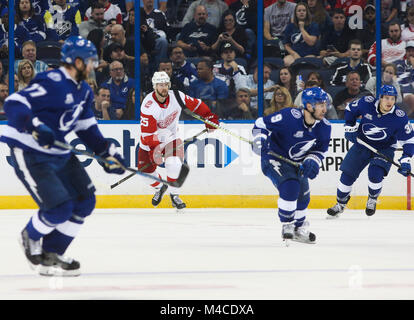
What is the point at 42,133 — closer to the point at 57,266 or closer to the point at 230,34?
the point at 57,266

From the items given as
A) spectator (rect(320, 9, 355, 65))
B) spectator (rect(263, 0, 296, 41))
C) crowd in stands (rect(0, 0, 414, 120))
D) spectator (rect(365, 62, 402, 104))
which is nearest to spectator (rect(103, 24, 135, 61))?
crowd in stands (rect(0, 0, 414, 120))

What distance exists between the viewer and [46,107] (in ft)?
17.0

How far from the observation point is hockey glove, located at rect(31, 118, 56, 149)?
5.00 m

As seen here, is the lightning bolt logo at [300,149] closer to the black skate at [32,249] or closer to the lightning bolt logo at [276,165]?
the lightning bolt logo at [276,165]

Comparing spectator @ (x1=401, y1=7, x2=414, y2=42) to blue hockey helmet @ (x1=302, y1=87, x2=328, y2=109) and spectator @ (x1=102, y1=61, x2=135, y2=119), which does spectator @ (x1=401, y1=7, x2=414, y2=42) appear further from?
blue hockey helmet @ (x1=302, y1=87, x2=328, y2=109)

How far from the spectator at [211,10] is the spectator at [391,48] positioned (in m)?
1.58

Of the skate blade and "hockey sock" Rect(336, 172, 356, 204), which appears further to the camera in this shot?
"hockey sock" Rect(336, 172, 356, 204)

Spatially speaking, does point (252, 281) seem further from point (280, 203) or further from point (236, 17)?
point (236, 17)

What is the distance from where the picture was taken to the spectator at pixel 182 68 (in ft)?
35.1

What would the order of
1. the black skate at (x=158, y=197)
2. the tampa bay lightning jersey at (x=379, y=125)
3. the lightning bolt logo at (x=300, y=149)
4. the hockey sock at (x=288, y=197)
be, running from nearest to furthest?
the hockey sock at (x=288, y=197) → the lightning bolt logo at (x=300, y=149) → the tampa bay lightning jersey at (x=379, y=125) → the black skate at (x=158, y=197)

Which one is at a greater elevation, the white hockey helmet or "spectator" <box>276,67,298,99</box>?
the white hockey helmet

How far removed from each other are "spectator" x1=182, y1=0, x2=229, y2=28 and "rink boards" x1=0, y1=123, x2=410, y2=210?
108 centimetres

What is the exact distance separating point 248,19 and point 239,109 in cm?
93

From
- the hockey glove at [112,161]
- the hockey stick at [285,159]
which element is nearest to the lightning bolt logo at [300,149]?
the hockey stick at [285,159]
